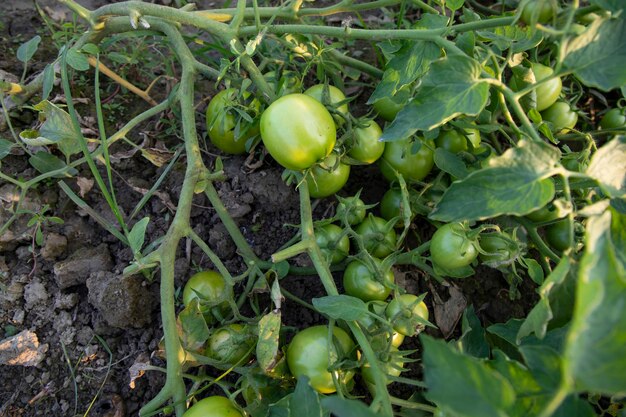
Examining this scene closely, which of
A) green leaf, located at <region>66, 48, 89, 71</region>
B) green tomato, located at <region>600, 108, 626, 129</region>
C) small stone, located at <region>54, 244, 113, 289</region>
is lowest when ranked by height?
small stone, located at <region>54, 244, 113, 289</region>

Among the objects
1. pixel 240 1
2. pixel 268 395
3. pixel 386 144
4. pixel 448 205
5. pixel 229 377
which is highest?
pixel 240 1

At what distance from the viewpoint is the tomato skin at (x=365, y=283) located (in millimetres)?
1328

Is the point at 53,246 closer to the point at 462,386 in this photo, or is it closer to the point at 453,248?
the point at 453,248

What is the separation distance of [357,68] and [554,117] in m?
0.70

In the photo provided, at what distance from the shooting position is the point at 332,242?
4.52 feet

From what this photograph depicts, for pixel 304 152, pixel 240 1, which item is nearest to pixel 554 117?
pixel 304 152

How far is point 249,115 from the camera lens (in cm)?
146

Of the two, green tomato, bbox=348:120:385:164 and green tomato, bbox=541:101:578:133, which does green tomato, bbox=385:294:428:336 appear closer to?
green tomato, bbox=348:120:385:164

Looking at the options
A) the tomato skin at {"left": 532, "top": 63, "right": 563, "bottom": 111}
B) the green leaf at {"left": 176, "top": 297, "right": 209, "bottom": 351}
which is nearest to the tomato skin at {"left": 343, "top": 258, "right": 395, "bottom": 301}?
the green leaf at {"left": 176, "top": 297, "right": 209, "bottom": 351}

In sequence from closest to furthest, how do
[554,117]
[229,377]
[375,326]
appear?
[375,326] → [229,377] → [554,117]

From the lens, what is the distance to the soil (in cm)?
142

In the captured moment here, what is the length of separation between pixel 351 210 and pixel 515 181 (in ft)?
1.99

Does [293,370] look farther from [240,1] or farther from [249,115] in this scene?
[240,1]

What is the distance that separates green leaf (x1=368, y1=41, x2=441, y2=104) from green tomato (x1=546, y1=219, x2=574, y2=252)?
0.62m
